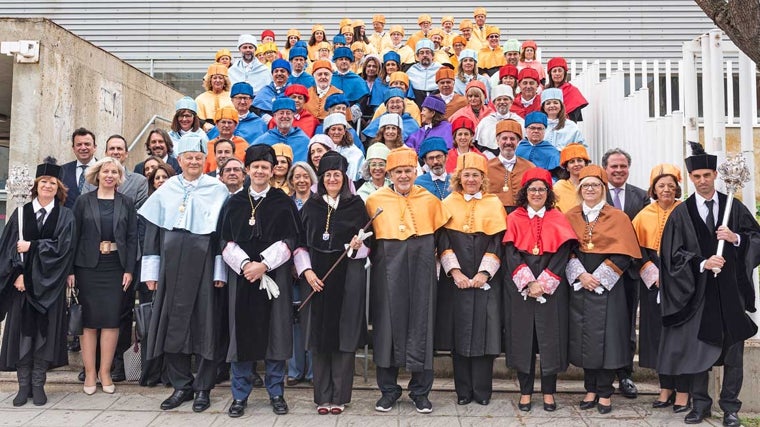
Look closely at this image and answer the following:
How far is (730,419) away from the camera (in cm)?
531

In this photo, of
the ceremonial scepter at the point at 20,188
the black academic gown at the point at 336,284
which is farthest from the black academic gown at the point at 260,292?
the ceremonial scepter at the point at 20,188

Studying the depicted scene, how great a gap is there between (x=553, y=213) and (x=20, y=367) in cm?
473

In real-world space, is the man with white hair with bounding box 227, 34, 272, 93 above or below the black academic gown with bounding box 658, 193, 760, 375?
above

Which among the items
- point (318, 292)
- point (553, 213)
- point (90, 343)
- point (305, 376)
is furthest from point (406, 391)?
point (90, 343)

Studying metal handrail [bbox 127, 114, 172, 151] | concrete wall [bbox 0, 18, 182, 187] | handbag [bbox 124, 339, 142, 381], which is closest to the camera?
handbag [bbox 124, 339, 142, 381]

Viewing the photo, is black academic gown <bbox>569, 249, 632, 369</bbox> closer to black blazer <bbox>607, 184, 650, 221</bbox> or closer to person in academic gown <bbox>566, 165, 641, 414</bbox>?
person in academic gown <bbox>566, 165, 641, 414</bbox>

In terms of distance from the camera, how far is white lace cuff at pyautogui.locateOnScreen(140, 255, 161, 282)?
19.0 feet

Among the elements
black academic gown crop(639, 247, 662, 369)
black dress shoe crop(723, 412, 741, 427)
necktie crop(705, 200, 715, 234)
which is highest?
necktie crop(705, 200, 715, 234)

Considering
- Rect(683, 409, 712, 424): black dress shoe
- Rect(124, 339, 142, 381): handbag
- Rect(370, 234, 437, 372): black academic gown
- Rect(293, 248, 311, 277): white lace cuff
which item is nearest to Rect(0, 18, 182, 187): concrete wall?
Rect(124, 339, 142, 381): handbag

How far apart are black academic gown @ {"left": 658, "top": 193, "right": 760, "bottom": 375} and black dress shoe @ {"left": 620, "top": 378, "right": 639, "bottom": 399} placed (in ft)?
1.94

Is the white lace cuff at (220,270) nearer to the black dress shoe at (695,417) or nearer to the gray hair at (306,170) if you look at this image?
the gray hair at (306,170)

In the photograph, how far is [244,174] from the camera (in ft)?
20.7

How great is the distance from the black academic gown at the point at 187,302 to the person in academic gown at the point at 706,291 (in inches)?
144

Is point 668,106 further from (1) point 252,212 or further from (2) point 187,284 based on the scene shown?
(2) point 187,284
